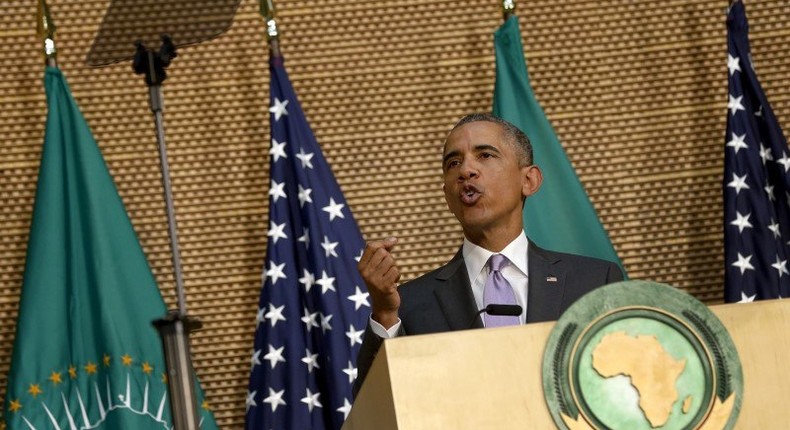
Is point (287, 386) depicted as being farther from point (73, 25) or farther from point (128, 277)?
point (73, 25)

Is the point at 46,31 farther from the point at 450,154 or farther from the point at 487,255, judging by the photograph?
the point at 487,255

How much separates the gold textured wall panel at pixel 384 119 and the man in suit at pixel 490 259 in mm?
1836

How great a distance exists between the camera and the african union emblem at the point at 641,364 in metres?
1.91

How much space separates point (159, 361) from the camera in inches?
188

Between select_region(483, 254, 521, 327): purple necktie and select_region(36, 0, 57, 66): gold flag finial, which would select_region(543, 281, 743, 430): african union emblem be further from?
select_region(36, 0, 57, 66): gold flag finial

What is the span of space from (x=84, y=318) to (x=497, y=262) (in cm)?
224

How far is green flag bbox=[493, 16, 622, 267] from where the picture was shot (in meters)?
4.98

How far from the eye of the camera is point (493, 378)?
1.95 meters

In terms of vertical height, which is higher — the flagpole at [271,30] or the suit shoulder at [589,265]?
the flagpole at [271,30]

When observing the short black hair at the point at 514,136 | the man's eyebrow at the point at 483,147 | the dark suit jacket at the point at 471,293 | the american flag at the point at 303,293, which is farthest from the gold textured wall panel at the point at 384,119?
the dark suit jacket at the point at 471,293

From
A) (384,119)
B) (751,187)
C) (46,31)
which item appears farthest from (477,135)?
(46,31)

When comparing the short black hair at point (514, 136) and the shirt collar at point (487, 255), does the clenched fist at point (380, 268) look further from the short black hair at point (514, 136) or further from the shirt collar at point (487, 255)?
the short black hair at point (514, 136)

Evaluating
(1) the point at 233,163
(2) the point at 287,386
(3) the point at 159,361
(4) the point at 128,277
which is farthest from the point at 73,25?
(2) the point at 287,386

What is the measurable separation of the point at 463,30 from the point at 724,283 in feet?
5.69
